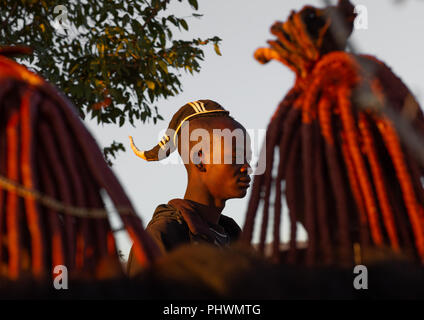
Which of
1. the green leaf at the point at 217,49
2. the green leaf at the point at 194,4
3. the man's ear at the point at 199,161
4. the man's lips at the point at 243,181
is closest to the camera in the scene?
the man's lips at the point at 243,181

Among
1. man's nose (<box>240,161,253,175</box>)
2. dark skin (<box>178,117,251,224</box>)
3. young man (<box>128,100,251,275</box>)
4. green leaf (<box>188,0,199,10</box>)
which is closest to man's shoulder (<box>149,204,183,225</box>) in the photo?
young man (<box>128,100,251,275</box>)

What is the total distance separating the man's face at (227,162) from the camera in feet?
10.3

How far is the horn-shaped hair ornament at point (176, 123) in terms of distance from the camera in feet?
10.4

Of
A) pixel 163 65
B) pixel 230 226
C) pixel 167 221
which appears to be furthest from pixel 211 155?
pixel 163 65

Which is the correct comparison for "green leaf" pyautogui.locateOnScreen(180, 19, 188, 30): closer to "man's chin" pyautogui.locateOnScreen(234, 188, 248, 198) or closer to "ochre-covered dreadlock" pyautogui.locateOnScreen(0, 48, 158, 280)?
"man's chin" pyautogui.locateOnScreen(234, 188, 248, 198)

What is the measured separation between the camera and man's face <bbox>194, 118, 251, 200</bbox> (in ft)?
10.3

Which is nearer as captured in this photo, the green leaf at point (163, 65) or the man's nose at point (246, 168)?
the man's nose at point (246, 168)

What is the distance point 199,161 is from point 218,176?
0.54ft

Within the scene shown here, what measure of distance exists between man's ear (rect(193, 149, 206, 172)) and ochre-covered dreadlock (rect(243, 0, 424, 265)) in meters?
2.01

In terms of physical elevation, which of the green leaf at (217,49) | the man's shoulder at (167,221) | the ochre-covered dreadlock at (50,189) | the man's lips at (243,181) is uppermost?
the green leaf at (217,49)

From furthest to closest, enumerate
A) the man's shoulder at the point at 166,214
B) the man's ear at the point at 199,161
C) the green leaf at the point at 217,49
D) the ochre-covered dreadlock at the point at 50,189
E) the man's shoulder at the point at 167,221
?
the green leaf at the point at 217,49 < the man's ear at the point at 199,161 < the man's shoulder at the point at 166,214 < the man's shoulder at the point at 167,221 < the ochre-covered dreadlock at the point at 50,189

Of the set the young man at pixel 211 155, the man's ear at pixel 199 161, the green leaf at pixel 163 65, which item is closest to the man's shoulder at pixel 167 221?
the young man at pixel 211 155

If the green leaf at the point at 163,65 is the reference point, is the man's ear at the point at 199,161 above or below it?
below

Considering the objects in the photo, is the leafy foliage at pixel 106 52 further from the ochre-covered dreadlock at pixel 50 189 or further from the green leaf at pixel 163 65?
the ochre-covered dreadlock at pixel 50 189
